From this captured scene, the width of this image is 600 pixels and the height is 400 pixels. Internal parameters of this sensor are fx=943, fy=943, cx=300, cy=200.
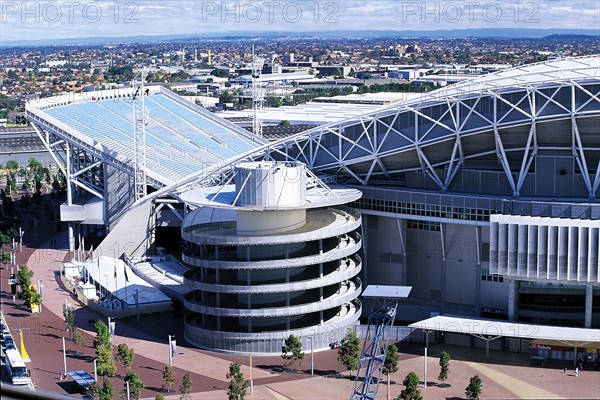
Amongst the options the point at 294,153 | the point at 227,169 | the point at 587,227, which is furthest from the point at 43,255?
the point at 587,227

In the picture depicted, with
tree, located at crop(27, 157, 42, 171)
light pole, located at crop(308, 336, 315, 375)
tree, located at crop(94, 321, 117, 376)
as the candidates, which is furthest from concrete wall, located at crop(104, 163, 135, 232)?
tree, located at crop(27, 157, 42, 171)

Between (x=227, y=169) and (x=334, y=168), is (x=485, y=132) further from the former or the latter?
(x=227, y=169)

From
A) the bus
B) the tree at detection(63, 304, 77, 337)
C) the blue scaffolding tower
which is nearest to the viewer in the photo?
the bus

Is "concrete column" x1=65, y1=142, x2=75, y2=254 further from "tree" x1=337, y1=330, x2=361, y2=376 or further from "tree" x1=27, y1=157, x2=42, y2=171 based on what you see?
"tree" x1=27, y1=157, x2=42, y2=171

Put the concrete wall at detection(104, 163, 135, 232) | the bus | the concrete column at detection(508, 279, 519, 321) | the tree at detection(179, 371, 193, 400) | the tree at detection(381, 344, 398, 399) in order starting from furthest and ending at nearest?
the concrete wall at detection(104, 163, 135, 232) < the concrete column at detection(508, 279, 519, 321) < the tree at detection(381, 344, 398, 399) < the tree at detection(179, 371, 193, 400) < the bus

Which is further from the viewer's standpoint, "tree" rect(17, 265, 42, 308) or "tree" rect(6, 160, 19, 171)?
"tree" rect(6, 160, 19, 171)

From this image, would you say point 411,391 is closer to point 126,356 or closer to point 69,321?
point 126,356

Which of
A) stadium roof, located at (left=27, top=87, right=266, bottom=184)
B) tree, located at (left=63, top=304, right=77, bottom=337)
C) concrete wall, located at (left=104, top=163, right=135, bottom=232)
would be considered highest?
stadium roof, located at (left=27, top=87, right=266, bottom=184)

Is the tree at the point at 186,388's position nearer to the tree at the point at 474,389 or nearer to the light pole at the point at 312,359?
the light pole at the point at 312,359

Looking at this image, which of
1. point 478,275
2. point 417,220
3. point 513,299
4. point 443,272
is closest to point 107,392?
point 443,272
